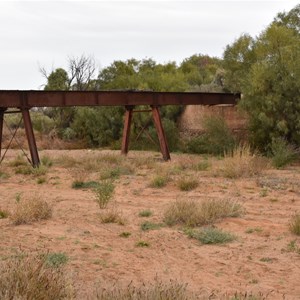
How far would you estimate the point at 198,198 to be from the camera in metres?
13.6

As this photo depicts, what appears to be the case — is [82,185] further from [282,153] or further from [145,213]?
[282,153]

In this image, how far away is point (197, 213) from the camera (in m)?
10.6

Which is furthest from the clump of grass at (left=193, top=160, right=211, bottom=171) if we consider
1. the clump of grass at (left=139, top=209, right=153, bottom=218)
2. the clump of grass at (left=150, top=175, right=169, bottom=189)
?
the clump of grass at (left=139, top=209, right=153, bottom=218)

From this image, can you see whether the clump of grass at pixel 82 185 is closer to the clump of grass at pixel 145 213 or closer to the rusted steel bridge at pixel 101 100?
the clump of grass at pixel 145 213

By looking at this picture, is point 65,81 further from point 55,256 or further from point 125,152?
point 55,256

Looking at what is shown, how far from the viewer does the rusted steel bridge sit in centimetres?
2091

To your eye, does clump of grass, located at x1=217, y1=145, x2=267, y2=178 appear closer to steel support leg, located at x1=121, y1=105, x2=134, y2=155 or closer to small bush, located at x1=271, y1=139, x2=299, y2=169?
small bush, located at x1=271, y1=139, x2=299, y2=169

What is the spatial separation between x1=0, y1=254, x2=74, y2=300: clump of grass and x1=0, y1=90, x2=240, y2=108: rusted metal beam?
15965 mm

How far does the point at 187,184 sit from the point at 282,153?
7.16 meters

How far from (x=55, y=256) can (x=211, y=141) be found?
20849 millimetres

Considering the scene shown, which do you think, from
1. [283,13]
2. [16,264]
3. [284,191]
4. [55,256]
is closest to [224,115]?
[283,13]

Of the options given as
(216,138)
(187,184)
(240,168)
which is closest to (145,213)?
(187,184)

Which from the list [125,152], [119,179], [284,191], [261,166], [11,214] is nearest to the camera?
[11,214]

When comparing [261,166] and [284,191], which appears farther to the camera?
[261,166]
